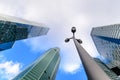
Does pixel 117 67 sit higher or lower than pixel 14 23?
lower

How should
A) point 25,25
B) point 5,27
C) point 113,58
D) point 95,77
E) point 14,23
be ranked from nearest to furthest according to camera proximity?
point 95,77 < point 5,27 < point 14,23 < point 25,25 < point 113,58

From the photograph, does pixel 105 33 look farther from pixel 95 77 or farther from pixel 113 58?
pixel 95 77

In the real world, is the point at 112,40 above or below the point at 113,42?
above

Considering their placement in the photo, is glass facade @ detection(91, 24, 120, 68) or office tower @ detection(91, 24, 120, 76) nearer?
glass facade @ detection(91, 24, 120, 68)

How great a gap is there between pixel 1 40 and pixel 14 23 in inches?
348

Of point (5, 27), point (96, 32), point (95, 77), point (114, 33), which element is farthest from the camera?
point (96, 32)

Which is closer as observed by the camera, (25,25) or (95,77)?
(95,77)

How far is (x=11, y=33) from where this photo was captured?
3081 inches

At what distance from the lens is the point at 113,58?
398 ft

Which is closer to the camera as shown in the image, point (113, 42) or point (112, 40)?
point (112, 40)

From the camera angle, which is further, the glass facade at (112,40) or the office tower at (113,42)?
the office tower at (113,42)

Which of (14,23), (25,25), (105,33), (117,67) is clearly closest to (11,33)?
(14,23)

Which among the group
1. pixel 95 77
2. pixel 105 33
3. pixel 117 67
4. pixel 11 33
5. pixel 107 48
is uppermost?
pixel 95 77

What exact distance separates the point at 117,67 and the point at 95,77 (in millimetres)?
120748
